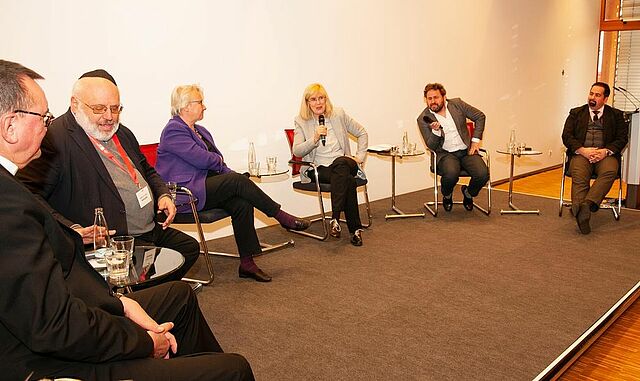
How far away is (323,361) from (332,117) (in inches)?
111

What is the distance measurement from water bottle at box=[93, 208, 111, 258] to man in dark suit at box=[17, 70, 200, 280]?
0.77ft

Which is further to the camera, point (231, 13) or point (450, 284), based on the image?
point (231, 13)

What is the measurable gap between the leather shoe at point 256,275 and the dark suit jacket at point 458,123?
2413mm

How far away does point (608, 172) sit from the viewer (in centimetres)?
548

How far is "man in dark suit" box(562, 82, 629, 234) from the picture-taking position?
5367mm

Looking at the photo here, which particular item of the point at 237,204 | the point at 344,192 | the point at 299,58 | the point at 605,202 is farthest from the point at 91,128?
the point at 605,202

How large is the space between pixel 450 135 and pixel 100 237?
401cm

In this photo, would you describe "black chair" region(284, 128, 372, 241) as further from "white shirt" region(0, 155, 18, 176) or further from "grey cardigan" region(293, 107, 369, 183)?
"white shirt" region(0, 155, 18, 176)

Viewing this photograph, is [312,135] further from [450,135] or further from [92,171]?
[92,171]

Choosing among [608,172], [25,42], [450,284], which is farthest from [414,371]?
[608,172]

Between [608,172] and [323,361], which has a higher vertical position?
[608,172]

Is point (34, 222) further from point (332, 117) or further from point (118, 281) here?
point (332, 117)

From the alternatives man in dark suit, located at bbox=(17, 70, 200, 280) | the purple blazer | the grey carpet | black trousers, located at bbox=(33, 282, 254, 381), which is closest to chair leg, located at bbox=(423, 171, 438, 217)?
the grey carpet

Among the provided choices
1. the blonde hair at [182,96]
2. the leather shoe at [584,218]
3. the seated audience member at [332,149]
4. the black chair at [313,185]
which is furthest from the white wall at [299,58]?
the leather shoe at [584,218]
